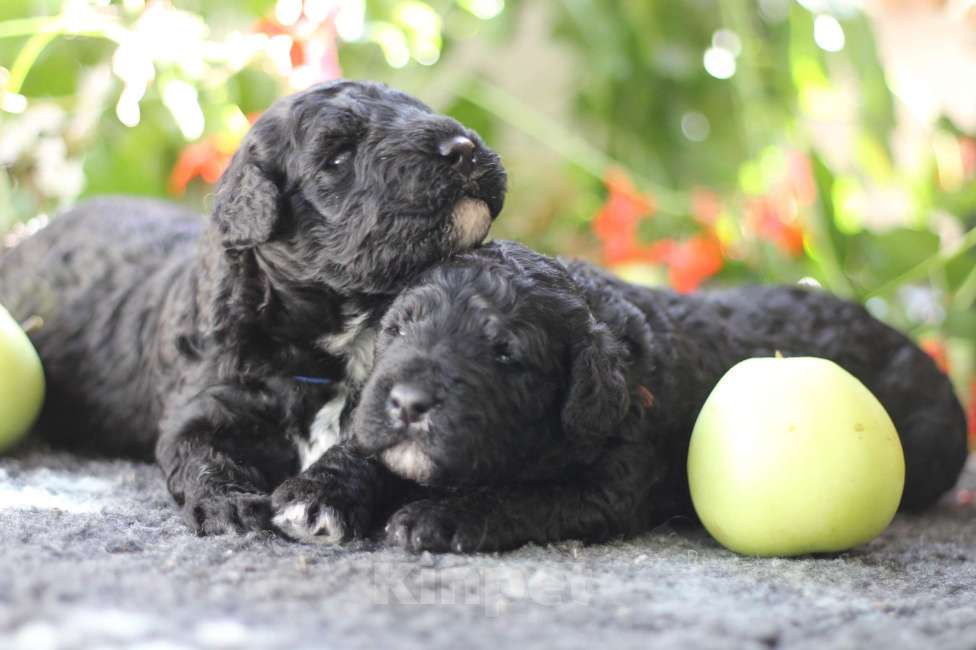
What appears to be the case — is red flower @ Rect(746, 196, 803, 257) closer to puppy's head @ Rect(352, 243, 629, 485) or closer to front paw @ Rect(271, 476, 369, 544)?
puppy's head @ Rect(352, 243, 629, 485)

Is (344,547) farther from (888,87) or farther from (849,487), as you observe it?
(888,87)

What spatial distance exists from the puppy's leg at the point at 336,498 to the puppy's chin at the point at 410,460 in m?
0.18

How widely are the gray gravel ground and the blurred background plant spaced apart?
198cm

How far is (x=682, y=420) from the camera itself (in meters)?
2.87

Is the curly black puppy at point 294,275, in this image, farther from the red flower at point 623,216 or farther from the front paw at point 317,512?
the red flower at point 623,216

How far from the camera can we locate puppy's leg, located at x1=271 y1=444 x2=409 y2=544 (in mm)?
2396

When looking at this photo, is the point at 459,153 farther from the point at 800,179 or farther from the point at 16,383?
the point at 800,179

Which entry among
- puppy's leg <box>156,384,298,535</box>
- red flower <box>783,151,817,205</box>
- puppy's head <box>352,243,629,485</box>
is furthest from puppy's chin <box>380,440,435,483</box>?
red flower <box>783,151,817,205</box>

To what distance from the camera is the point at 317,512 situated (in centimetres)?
241

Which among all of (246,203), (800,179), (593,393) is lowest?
(593,393)

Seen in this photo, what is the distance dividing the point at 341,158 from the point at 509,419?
826 mm

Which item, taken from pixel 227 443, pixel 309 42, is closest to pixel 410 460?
pixel 227 443

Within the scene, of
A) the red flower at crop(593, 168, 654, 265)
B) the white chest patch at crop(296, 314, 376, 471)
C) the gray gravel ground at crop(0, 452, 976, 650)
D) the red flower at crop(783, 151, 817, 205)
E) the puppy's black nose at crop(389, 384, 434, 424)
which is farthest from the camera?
the red flower at crop(593, 168, 654, 265)

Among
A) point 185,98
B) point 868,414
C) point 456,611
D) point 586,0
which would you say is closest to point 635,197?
point 586,0
